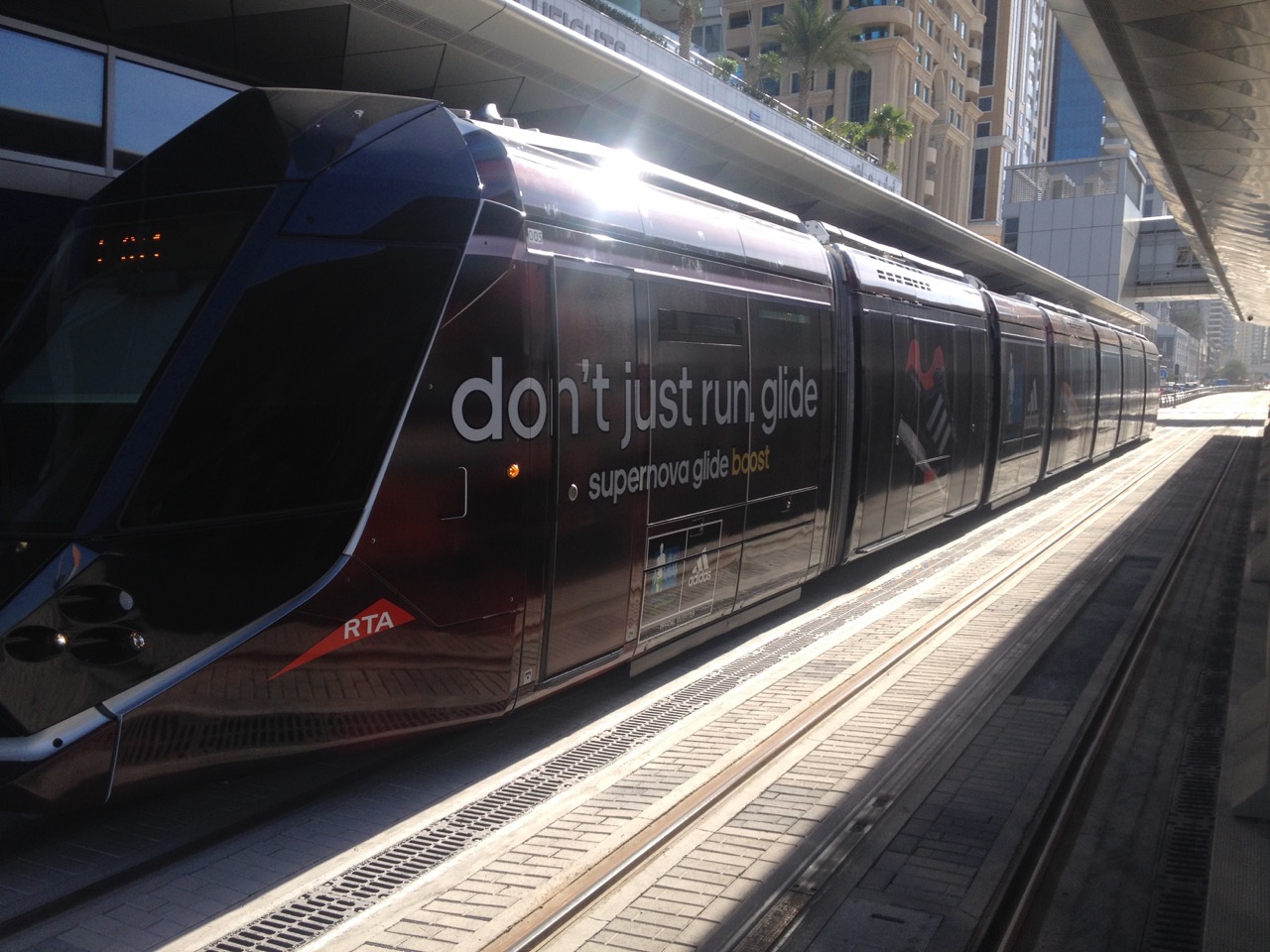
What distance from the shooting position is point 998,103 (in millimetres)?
107500

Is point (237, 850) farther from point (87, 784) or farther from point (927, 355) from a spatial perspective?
point (927, 355)

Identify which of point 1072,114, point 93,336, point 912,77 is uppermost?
point 1072,114

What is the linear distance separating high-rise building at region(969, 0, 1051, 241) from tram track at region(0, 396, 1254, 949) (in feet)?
326

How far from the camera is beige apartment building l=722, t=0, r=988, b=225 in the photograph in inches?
2923

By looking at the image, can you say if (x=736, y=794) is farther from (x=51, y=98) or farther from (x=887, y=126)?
(x=887, y=126)

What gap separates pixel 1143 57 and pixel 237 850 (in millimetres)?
9691

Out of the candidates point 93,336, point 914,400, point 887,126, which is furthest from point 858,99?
point 93,336

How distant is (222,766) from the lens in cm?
491

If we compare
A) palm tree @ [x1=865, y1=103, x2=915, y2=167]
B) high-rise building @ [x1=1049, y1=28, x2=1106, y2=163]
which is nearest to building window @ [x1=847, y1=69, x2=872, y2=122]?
palm tree @ [x1=865, y1=103, x2=915, y2=167]

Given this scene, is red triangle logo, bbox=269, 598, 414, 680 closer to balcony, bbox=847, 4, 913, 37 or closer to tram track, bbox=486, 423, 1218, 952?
tram track, bbox=486, 423, 1218, 952

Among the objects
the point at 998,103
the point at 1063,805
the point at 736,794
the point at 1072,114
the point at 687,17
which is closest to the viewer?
the point at 1063,805

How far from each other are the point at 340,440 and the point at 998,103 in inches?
4491

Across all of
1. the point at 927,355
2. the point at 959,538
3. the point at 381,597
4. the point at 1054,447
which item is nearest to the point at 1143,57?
the point at 927,355

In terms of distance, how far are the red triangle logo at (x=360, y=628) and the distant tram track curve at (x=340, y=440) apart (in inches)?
0.6
